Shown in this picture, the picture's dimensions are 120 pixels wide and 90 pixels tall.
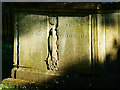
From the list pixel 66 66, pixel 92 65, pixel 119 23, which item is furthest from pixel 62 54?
pixel 119 23

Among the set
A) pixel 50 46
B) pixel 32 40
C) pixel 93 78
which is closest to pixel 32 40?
pixel 32 40

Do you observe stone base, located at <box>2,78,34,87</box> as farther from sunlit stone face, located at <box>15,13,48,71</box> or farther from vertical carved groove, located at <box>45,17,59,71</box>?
vertical carved groove, located at <box>45,17,59,71</box>

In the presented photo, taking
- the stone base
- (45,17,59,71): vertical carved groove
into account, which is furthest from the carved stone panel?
the stone base

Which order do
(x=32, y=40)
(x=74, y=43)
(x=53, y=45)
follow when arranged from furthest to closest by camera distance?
(x=32, y=40), (x=53, y=45), (x=74, y=43)

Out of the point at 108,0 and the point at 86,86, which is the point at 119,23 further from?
the point at 86,86

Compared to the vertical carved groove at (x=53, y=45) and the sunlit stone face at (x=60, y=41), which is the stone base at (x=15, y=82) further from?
the vertical carved groove at (x=53, y=45)

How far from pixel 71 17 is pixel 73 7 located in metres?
0.23

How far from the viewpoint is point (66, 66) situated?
164 inches

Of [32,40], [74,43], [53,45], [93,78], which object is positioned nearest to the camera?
[93,78]

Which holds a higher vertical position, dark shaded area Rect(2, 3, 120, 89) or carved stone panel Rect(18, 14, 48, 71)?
carved stone panel Rect(18, 14, 48, 71)

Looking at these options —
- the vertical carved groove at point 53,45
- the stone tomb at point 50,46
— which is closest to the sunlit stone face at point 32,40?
the stone tomb at point 50,46

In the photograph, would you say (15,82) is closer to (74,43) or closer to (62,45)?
(62,45)

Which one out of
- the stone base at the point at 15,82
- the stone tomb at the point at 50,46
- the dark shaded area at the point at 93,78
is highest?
the stone tomb at the point at 50,46

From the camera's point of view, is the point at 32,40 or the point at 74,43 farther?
the point at 32,40
